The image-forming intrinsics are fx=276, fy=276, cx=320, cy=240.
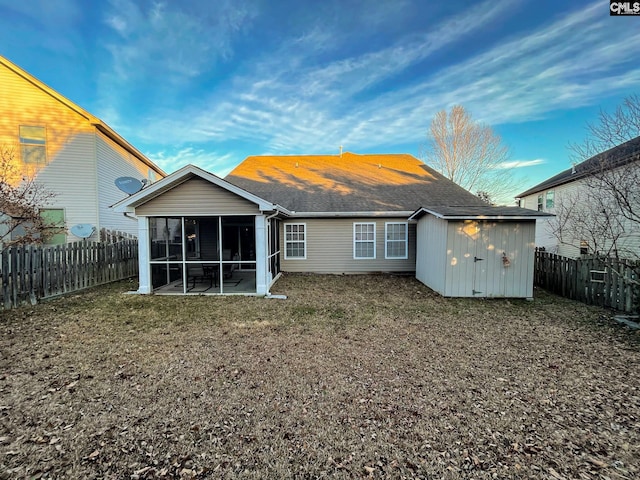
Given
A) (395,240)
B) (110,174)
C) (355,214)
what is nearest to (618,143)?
(395,240)

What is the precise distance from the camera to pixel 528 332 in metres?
5.32

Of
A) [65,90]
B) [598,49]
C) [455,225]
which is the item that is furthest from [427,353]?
[65,90]

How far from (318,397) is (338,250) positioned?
29.0 feet

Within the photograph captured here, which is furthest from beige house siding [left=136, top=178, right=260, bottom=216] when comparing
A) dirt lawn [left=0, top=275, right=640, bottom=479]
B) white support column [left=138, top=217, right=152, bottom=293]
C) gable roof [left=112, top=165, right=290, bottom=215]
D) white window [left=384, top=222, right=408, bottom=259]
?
white window [left=384, top=222, right=408, bottom=259]

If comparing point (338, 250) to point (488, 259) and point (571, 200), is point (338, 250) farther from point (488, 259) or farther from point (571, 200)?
point (571, 200)

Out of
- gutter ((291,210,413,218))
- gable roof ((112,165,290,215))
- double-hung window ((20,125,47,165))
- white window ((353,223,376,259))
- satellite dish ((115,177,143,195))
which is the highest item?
double-hung window ((20,125,47,165))

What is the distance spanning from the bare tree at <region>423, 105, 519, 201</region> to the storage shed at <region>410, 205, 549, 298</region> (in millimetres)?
13991

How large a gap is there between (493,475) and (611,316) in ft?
21.3

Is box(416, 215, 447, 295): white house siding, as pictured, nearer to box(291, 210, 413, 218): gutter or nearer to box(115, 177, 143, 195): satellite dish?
box(291, 210, 413, 218): gutter

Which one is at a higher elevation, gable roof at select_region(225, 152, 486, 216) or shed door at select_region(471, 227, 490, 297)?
gable roof at select_region(225, 152, 486, 216)

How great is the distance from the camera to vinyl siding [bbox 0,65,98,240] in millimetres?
11719

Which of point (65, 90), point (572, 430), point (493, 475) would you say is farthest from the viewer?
point (65, 90)

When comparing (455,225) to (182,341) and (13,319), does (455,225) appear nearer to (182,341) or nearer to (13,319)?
(182,341)

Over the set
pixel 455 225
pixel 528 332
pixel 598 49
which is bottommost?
pixel 528 332
